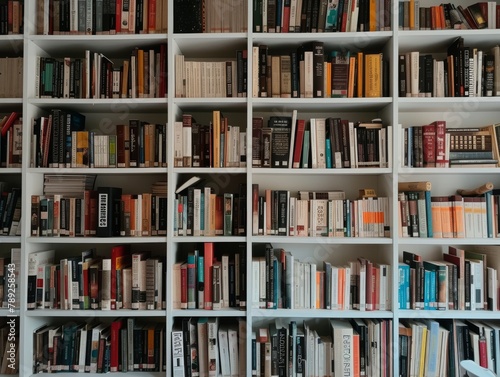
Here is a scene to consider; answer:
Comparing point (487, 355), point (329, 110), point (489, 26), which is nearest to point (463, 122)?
point (489, 26)

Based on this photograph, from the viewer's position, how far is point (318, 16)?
→ 2113mm

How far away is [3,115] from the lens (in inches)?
93.2

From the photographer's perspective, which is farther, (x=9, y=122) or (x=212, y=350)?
(x=9, y=122)

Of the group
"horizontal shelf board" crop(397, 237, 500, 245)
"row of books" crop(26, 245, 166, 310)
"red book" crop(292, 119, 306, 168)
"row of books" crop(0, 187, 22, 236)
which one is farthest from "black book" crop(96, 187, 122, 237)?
"horizontal shelf board" crop(397, 237, 500, 245)

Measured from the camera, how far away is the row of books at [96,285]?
2.10m

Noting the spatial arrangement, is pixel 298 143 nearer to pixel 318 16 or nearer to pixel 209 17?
pixel 318 16

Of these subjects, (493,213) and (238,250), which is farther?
(238,250)

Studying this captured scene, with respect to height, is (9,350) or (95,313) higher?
(95,313)

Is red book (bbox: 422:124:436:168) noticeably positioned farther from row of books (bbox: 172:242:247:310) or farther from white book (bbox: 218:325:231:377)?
white book (bbox: 218:325:231:377)

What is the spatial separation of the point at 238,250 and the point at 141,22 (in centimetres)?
147

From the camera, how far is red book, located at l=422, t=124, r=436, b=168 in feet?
6.81

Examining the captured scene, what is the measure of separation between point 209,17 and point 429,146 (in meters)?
1.45

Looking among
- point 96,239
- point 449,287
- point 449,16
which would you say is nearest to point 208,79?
point 96,239

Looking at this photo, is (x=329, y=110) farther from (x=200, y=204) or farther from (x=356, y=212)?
(x=200, y=204)
